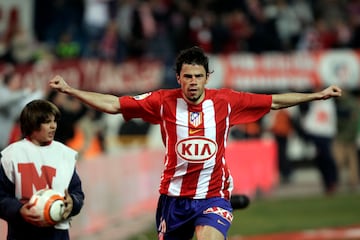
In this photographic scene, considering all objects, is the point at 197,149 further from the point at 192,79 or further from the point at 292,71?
the point at 292,71

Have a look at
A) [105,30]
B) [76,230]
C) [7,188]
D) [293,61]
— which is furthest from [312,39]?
[7,188]

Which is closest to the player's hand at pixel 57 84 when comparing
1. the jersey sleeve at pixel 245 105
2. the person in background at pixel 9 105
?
the jersey sleeve at pixel 245 105

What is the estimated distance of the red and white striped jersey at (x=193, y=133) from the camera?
959 cm

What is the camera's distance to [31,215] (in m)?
8.04

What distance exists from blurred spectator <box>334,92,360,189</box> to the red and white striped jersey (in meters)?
14.1

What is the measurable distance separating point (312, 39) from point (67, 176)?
63.7 feet

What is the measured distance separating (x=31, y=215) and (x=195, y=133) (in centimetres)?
211

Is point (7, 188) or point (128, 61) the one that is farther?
point (128, 61)

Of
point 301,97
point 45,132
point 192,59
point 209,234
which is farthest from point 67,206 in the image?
point 301,97

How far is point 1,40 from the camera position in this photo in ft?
75.4

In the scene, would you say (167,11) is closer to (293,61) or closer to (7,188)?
(293,61)

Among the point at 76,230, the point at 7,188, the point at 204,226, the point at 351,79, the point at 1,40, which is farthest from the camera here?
the point at 351,79

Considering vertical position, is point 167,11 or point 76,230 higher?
point 167,11

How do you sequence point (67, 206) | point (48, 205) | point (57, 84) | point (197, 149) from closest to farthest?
point (48, 205), point (67, 206), point (57, 84), point (197, 149)
